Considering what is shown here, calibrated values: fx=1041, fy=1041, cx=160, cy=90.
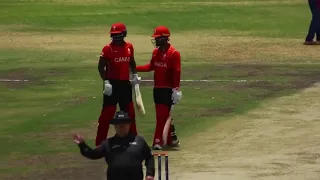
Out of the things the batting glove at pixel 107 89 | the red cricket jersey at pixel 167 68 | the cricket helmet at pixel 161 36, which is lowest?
the batting glove at pixel 107 89

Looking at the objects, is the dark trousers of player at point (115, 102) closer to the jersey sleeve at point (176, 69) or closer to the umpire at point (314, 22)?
the jersey sleeve at point (176, 69)

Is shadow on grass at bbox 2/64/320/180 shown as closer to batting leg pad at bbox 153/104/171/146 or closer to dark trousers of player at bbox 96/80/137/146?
dark trousers of player at bbox 96/80/137/146

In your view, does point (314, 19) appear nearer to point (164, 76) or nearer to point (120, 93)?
point (164, 76)

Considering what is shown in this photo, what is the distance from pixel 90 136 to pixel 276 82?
886 cm

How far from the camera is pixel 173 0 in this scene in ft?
Result: 179

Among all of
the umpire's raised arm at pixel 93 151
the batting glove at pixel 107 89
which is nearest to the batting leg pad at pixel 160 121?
the batting glove at pixel 107 89

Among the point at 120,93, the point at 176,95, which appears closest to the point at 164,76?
the point at 176,95

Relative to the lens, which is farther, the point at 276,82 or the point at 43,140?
the point at 276,82

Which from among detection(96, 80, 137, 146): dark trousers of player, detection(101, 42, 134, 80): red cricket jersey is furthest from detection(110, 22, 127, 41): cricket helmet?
detection(96, 80, 137, 146): dark trousers of player

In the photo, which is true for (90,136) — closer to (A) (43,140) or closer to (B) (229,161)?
(A) (43,140)

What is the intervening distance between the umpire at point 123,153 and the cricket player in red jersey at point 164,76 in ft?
19.8

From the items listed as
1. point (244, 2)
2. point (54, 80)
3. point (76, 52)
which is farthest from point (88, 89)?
point (244, 2)

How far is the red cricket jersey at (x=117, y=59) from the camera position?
17.9m

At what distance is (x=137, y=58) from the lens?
108 feet
